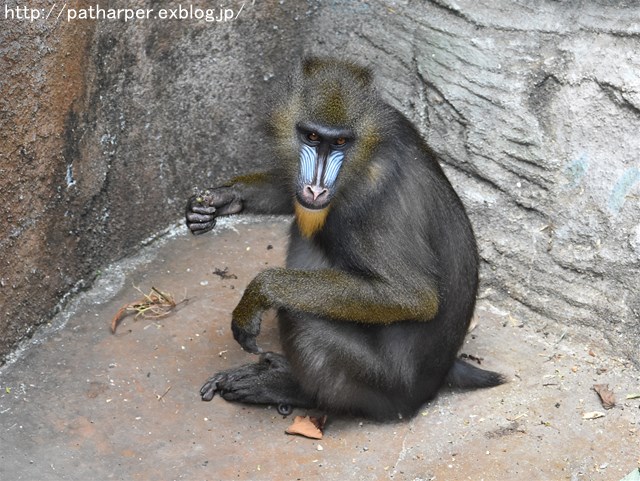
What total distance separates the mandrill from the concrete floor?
270 mm

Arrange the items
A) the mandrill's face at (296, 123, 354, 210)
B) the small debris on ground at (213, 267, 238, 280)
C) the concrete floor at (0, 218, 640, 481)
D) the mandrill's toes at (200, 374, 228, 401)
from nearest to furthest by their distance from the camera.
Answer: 1. the mandrill's face at (296, 123, 354, 210)
2. the concrete floor at (0, 218, 640, 481)
3. the mandrill's toes at (200, 374, 228, 401)
4. the small debris on ground at (213, 267, 238, 280)

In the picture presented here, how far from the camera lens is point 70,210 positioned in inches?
218

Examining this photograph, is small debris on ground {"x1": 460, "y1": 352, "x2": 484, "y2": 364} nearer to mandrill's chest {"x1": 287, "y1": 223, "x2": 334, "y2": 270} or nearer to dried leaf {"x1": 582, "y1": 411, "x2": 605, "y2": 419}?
dried leaf {"x1": 582, "y1": 411, "x2": 605, "y2": 419}

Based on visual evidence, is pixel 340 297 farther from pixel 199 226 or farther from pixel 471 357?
pixel 471 357

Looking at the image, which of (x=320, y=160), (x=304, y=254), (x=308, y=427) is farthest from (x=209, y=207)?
(x=308, y=427)

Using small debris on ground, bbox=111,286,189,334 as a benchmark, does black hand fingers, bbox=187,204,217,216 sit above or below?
above

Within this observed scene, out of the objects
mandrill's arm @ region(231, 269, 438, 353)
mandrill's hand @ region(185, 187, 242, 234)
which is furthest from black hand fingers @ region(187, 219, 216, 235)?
mandrill's arm @ region(231, 269, 438, 353)

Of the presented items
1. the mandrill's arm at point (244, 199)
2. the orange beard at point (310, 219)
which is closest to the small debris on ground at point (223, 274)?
the mandrill's arm at point (244, 199)

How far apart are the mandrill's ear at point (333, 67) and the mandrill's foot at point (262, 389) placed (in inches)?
56.0

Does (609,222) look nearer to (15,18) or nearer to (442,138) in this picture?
(442,138)

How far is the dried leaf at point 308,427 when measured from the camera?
16.2 ft

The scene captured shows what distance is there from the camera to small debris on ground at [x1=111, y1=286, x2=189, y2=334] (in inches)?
223

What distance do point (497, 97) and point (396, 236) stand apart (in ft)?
4.50

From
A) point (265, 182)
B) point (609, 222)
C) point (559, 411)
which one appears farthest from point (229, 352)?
point (609, 222)
